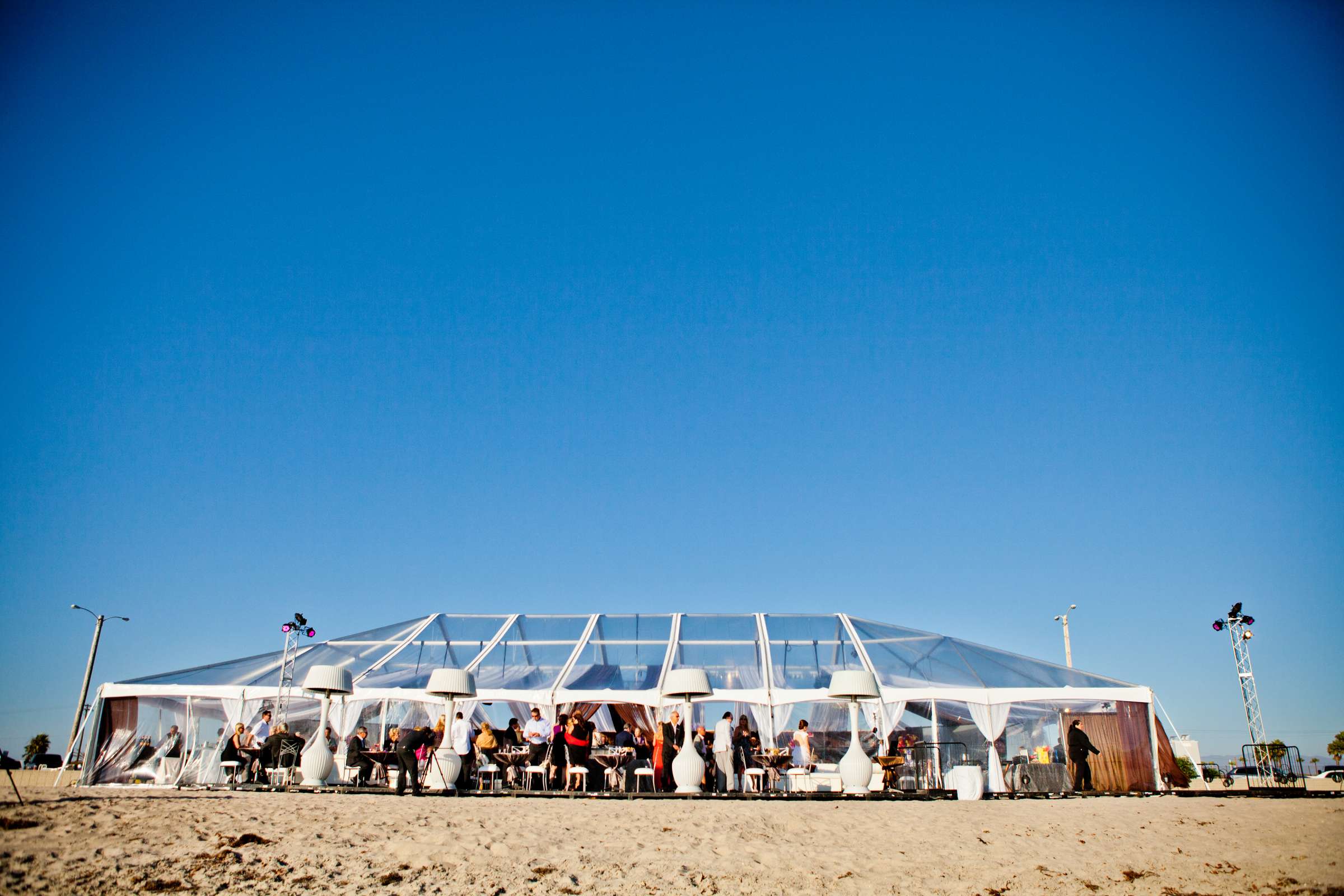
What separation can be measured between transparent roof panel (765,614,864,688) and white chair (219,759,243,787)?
8.24m

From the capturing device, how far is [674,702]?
14.2 meters

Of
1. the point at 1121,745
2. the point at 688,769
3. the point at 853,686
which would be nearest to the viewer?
the point at 688,769

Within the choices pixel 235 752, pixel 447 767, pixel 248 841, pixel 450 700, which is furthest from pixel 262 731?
pixel 248 841

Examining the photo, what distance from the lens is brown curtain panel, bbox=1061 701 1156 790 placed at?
1398 cm

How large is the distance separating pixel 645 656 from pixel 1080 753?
750 centimetres

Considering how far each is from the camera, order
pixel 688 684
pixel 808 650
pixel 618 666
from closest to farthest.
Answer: pixel 688 684 → pixel 618 666 → pixel 808 650

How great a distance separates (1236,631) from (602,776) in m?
13.3

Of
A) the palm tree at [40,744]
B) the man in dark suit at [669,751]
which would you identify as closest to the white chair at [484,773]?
the man in dark suit at [669,751]

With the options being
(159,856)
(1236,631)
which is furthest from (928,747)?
(159,856)

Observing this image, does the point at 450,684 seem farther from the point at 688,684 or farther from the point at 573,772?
the point at 688,684

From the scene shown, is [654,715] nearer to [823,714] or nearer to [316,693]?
A: [823,714]

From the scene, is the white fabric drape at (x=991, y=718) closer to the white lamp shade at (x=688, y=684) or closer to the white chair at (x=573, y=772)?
the white lamp shade at (x=688, y=684)

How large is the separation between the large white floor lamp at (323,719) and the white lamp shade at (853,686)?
6.53m

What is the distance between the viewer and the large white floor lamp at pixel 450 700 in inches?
422
